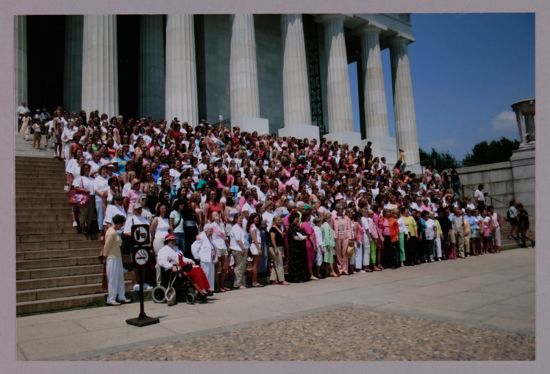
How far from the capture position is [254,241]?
1193 centimetres

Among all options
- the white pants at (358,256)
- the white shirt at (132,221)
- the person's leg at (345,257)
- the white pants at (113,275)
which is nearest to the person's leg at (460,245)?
the white pants at (358,256)

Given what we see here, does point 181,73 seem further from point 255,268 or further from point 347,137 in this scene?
point 255,268

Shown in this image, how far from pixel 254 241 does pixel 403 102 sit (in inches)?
1036

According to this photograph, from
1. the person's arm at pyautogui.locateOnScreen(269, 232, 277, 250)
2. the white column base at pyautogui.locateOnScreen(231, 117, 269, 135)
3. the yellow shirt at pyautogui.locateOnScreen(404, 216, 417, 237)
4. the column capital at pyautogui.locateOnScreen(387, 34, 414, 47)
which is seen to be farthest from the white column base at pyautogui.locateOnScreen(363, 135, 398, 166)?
the person's arm at pyautogui.locateOnScreen(269, 232, 277, 250)

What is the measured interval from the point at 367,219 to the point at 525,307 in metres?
7.09

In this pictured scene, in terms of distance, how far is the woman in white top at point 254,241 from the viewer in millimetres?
11930

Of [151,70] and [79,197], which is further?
[151,70]

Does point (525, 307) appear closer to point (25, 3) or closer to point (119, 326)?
point (119, 326)

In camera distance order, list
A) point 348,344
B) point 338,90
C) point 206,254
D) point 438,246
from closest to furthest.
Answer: point 348,344
point 206,254
point 438,246
point 338,90

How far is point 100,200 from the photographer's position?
11.7 m

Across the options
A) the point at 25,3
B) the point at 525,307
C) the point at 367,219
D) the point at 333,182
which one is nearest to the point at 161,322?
the point at 25,3

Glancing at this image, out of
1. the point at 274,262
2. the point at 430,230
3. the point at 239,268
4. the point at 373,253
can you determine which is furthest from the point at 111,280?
the point at 430,230

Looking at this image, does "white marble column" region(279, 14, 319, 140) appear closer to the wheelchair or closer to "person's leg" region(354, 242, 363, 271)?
"person's leg" region(354, 242, 363, 271)

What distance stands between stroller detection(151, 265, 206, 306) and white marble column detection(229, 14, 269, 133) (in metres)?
15.0
